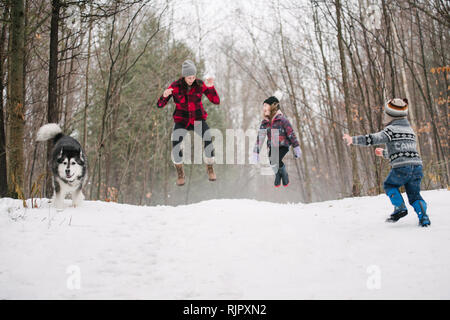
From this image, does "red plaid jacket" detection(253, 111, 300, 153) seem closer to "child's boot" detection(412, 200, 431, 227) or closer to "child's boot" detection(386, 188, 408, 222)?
"child's boot" detection(386, 188, 408, 222)

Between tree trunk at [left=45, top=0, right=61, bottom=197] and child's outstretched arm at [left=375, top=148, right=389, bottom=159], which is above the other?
tree trunk at [left=45, top=0, right=61, bottom=197]

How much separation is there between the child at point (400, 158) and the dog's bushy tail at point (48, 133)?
4324 mm

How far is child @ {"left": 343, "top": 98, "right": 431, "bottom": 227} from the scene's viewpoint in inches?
140

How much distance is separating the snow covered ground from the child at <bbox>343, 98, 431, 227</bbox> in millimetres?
279

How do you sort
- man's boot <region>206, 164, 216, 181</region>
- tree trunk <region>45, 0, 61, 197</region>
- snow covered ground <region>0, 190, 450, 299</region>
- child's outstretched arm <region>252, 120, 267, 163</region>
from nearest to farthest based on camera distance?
snow covered ground <region>0, 190, 450, 299</region>, man's boot <region>206, 164, 216, 181</region>, child's outstretched arm <region>252, 120, 267, 163</region>, tree trunk <region>45, 0, 61, 197</region>

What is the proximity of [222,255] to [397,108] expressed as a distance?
2.67 m

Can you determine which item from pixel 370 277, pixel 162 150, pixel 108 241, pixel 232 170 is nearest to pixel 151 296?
pixel 108 241

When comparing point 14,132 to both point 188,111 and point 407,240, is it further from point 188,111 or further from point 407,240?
point 407,240

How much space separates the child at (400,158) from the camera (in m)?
3.56

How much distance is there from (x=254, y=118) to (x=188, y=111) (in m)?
21.0

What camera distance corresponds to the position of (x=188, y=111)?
185 inches

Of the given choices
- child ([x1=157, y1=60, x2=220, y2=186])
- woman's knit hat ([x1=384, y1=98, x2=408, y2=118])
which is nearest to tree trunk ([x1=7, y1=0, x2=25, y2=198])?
child ([x1=157, y1=60, x2=220, y2=186])

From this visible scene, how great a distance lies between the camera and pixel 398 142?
3.62 m

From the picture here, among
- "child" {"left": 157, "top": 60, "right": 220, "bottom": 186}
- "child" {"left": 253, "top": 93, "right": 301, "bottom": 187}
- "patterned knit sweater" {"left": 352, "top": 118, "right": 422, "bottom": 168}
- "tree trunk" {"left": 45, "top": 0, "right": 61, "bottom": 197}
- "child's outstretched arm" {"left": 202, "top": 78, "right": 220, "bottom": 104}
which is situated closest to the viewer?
"patterned knit sweater" {"left": 352, "top": 118, "right": 422, "bottom": 168}
